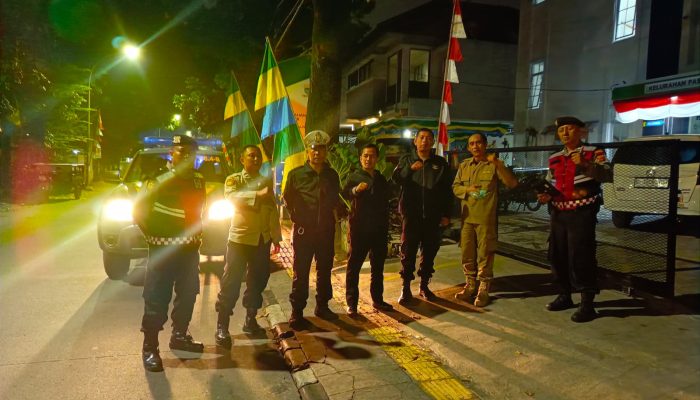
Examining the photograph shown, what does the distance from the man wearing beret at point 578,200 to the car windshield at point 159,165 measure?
16.7 ft

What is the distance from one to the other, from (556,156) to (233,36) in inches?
526

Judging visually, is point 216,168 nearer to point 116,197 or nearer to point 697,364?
point 116,197

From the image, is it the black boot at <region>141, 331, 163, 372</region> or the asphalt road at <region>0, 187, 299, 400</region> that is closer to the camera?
the asphalt road at <region>0, 187, 299, 400</region>

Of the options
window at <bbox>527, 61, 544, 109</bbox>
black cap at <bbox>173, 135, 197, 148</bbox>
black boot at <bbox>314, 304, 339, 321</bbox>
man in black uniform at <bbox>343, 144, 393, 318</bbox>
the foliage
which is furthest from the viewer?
the foliage

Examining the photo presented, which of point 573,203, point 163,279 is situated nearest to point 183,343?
point 163,279

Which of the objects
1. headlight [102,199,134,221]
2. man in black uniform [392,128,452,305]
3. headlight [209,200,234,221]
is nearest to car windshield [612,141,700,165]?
man in black uniform [392,128,452,305]

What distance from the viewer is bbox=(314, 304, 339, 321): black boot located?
192 inches

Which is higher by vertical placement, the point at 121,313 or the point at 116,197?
the point at 116,197

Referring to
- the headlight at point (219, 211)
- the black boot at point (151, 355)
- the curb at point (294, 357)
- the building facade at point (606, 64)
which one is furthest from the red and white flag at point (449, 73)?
the building facade at point (606, 64)

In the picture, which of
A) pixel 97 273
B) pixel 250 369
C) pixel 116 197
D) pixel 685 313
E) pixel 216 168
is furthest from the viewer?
pixel 216 168

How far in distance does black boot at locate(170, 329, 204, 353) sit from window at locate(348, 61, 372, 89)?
22.1 metres

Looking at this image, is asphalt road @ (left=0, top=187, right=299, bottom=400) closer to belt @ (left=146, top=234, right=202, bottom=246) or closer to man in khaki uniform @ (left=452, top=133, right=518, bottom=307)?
belt @ (left=146, top=234, right=202, bottom=246)

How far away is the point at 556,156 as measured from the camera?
14.8 feet

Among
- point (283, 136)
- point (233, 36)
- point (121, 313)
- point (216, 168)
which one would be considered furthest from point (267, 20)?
point (121, 313)
